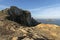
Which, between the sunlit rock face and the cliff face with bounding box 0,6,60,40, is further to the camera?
the sunlit rock face

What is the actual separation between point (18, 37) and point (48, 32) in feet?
29.6

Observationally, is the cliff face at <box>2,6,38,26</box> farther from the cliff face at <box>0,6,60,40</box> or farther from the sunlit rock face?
the cliff face at <box>0,6,60,40</box>

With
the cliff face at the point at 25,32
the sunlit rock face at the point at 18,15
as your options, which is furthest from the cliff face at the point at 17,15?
the cliff face at the point at 25,32

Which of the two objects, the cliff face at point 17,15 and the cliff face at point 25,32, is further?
the cliff face at point 17,15

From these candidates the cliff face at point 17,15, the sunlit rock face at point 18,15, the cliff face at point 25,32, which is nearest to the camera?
the cliff face at point 25,32

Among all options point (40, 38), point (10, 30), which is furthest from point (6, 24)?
point (40, 38)

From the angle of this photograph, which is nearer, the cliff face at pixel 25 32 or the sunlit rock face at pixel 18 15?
the cliff face at pixel 25 32

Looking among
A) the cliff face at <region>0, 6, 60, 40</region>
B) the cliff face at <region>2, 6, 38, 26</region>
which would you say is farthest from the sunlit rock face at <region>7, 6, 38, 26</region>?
the cliff face at <region>0, 6, 60, 40</region>

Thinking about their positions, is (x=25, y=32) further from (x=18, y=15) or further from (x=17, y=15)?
(x=18, y=15)

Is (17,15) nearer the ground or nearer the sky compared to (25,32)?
nearer the sky

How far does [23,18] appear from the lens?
66625 mm

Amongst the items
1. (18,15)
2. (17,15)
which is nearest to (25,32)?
(17,15)

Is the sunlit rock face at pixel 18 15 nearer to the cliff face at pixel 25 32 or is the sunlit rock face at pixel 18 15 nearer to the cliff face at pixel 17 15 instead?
the cliff face at pixel 17 15

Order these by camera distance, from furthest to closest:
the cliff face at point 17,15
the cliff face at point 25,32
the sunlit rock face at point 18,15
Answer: the sunlit rock face at point 18,15, the cliff face at point 17,15, the cliff face at point 25,32
